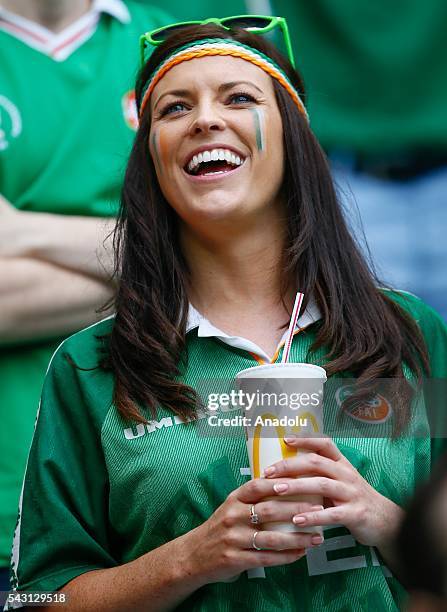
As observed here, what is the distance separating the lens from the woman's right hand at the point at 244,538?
209 cm

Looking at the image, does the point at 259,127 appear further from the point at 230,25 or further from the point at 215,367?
the point at 215,367

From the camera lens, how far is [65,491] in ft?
8.32

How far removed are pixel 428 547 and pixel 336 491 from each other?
3.11ft

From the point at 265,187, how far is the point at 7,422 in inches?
38.0

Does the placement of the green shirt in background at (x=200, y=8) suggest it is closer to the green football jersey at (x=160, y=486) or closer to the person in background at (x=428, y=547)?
the green football jersey at (x=160, y=486)

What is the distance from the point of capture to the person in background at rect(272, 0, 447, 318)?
4.17 metres

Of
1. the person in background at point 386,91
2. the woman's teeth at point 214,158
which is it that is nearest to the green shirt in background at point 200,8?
the person in background at point 386,91

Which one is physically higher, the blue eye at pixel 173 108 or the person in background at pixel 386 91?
the person in background at pixel 386 91

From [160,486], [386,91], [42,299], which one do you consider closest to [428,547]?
[160,486]

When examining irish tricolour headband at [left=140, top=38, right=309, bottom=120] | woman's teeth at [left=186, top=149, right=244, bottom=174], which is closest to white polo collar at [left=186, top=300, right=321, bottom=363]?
woman's teeth at [left=186, top=149, right=244, bottom=174]

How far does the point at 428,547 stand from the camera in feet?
3.90

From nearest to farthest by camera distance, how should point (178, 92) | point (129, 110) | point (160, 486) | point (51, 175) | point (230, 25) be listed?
point (160, 486) < point (178, 92) < point (230, 25) < point (51, 175) < point (129, 110)

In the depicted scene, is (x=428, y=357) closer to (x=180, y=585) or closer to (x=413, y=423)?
(x=413, y=423)

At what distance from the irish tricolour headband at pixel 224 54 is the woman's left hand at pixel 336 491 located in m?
1.06
